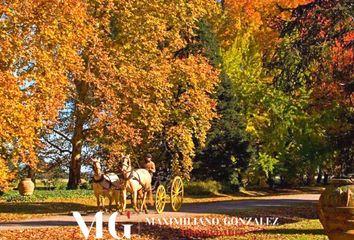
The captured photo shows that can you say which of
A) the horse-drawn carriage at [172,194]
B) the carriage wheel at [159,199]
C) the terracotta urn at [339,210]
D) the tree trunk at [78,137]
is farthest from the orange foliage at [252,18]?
the terracotta urn at [339,210]

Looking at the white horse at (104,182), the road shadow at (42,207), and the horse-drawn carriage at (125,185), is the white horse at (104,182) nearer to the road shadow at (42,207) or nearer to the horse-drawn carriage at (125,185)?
the horse-drawn carriage at (125,185)

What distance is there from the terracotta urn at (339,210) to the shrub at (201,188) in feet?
81.7

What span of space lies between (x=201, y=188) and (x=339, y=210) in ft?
84.4

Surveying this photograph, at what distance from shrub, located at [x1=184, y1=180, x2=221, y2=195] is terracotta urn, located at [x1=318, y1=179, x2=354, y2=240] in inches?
981

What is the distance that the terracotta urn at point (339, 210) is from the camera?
444 inches

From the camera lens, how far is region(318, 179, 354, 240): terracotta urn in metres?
11.3

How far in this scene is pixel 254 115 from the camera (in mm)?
41594

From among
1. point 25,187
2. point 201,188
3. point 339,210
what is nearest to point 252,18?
point 201,188

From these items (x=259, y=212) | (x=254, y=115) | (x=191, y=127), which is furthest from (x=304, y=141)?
(x=259, y=212)

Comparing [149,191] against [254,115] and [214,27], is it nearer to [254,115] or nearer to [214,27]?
[254,115]

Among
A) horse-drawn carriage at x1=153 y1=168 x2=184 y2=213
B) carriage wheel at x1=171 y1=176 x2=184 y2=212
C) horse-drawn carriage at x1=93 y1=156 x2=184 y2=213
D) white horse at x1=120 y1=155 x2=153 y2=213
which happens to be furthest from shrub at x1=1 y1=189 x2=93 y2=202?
white horse at x1=120 y1=155 x2=153 y2=213

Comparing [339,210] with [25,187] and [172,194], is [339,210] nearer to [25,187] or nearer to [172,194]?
[172,194]

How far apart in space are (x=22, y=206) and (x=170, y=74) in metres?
10.2

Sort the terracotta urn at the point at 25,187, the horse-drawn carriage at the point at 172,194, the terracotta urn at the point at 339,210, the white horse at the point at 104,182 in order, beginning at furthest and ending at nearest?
1. the terracotta urn at the point at 25,187
2. the horse-drawn carriage at the point at 172,194
3. the white horse at the point at 104,182
4. the terracotta urn at the point at 339,210
